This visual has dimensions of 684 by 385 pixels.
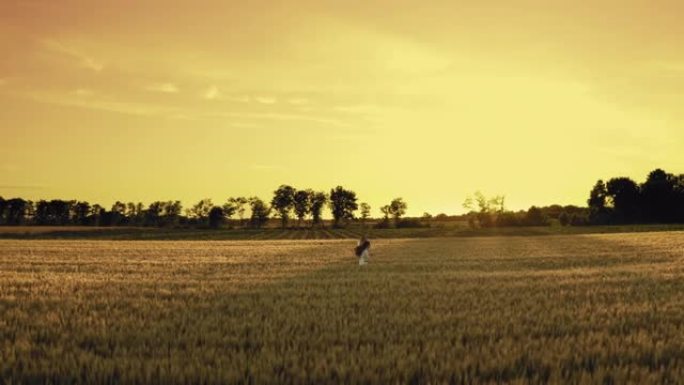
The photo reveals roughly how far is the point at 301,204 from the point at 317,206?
519 cm

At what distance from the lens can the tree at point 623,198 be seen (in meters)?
140

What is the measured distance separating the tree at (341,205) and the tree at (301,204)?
6784 millimetres

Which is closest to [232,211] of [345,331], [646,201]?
[646,201]

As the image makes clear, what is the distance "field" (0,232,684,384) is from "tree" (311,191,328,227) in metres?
162

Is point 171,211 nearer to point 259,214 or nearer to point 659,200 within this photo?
point 259,214

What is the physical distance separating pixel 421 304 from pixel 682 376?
7.43 meters

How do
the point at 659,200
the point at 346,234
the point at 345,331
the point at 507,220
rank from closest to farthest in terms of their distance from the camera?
the point at 345,331 < the point at 346,234 < the point at 659,200 < the point at 507,220

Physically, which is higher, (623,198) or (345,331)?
(623,198)

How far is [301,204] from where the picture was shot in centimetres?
18888

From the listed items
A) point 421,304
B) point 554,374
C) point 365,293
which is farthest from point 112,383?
point 365,293

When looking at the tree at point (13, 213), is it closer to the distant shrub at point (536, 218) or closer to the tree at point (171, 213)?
the tree at point (171, 213)

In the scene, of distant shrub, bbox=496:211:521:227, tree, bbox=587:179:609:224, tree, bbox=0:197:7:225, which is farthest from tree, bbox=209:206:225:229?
tree, bbox=587:179:609:224

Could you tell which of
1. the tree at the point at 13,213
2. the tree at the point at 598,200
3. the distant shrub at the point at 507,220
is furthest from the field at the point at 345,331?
the tree at the point at 13,213

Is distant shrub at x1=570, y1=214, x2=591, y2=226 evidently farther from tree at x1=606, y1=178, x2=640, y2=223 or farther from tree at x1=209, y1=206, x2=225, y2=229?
tree at x1=209, y1=206, x2=225, y2=229
